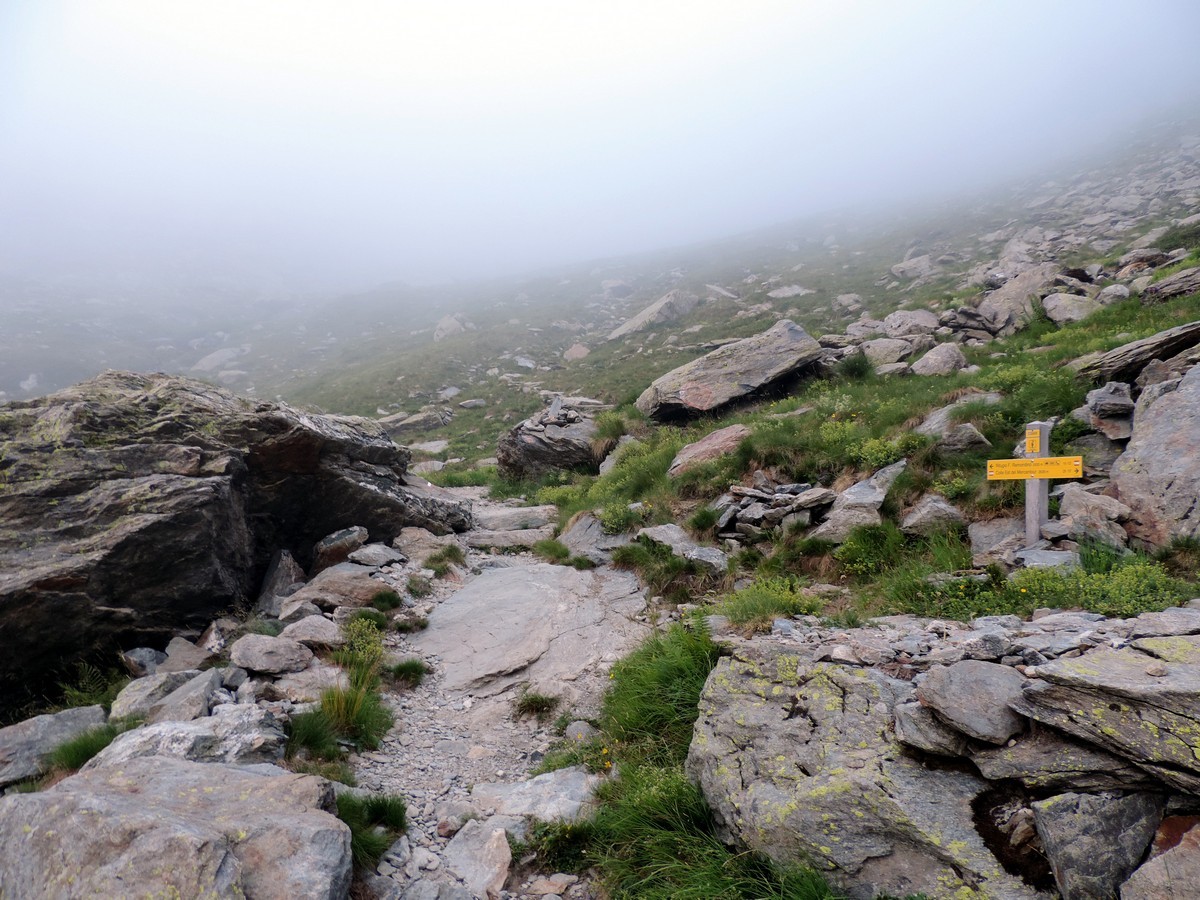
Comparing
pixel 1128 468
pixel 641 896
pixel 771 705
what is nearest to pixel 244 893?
pixel 641 896

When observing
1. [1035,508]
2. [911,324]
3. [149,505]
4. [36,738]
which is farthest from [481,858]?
[911,324]

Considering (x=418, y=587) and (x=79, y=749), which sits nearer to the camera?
(x=79, y=749)

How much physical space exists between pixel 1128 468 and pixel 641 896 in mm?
7834

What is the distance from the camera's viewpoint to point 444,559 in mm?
11328

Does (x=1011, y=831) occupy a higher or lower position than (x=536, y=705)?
higher

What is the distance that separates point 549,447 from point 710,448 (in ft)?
21.9

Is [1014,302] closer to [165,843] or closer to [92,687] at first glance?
[165,843]

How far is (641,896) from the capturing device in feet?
13.1

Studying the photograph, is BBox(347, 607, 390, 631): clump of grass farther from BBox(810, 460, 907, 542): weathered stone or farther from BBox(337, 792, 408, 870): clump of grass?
BBox(810, 460, 907, 542): weathered stone

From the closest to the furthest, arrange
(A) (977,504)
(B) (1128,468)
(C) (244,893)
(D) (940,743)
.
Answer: (C) (244,893) → (D) (940,743) → (B) (1128,468) → (A) (977,504)

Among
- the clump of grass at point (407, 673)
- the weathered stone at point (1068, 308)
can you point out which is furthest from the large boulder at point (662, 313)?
the clump of grass at point (407, 673)

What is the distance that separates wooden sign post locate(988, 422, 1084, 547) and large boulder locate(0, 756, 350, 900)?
822cm

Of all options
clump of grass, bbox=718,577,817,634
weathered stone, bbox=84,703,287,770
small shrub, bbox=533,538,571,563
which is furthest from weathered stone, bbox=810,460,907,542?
weathered stone, bbox=84,703,287,770

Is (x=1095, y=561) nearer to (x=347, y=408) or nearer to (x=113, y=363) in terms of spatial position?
(x=347, y=408)
